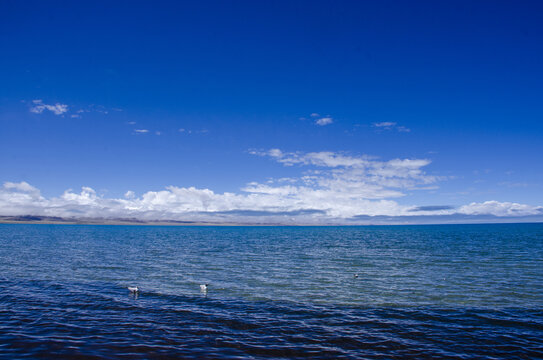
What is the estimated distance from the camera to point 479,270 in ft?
130

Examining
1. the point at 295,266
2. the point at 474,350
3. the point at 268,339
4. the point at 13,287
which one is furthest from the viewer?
the point at 295,266

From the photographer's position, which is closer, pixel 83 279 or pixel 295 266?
pixel 83 279

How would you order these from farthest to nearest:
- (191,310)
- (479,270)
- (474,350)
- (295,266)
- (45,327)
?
(295,266)
(479,270)
(191,310)
(45,327)
(474,350)

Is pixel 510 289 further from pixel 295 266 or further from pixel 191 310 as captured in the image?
pixel 191 310

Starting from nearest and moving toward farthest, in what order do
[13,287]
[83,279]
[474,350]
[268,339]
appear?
[474,350] → [268,339] → [13,287] → [83,279]

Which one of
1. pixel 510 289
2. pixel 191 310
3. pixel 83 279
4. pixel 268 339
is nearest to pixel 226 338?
pixel 268 339

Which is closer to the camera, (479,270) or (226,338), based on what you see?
(226,338)

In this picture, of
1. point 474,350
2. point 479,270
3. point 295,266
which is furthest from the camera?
point 295,266

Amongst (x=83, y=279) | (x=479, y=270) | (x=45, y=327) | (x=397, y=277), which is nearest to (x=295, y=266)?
(x=397, y=277)

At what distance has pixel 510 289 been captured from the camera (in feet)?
94.4

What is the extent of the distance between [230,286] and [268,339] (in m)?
14.1

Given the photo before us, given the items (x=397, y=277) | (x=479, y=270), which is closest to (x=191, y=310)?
(x=397, y=277)

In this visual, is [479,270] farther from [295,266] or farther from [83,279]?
[83,279]

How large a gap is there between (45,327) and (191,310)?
832 cm
